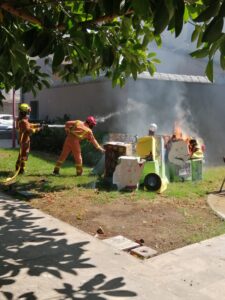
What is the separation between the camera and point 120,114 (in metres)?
14.1

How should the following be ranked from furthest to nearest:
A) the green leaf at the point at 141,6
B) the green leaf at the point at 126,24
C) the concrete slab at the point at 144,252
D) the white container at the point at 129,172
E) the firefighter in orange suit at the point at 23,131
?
the firefighter in orange suit at the point at 23,131 → the white container at the point at 129,172 → the concrete slab at the point at 144,252 → the green leaf at the point at 126,24 → the green leaf at the point at 141,6

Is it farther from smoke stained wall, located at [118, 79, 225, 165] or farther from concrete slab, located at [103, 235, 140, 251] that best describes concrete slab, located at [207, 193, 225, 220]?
smoke stained wall, located at [118, 79, 225, 165]

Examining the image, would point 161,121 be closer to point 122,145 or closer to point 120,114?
point 120,114

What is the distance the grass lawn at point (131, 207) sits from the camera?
6.49 metres

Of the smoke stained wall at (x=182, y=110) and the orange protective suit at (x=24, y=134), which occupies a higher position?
the smoke stained wall at (x=182, y=110)

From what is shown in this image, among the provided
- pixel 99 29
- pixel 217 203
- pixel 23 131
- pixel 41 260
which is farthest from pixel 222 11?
pixel 23 131

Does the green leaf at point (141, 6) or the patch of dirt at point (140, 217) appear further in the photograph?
the patch of dirt at point (140, 217)

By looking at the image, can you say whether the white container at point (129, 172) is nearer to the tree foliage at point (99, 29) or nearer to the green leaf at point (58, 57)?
the tree foliage at point (99, 29)

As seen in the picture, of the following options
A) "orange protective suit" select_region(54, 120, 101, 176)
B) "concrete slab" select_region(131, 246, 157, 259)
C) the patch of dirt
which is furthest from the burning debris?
"concrete slab" select_region(131, 246, 157, 259)

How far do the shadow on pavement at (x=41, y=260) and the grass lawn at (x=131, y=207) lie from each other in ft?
2.27

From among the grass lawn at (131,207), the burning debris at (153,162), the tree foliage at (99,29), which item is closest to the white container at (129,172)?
the burning debris at (153,162)

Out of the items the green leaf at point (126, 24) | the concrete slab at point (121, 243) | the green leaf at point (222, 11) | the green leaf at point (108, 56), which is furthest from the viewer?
the concrete slab at point (121, 243)

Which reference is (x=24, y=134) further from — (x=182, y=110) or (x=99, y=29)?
(x=99, y=29)

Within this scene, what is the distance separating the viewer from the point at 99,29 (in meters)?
3.95
